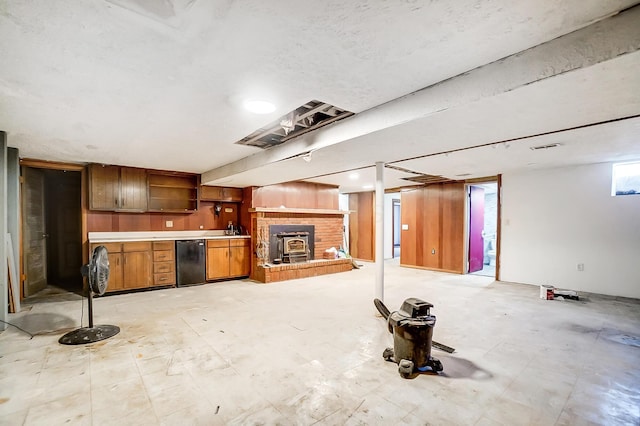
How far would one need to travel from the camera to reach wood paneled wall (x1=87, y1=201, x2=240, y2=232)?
5.51 metres

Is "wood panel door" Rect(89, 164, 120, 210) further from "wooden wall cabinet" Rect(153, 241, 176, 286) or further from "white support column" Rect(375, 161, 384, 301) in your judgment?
"white support column" Rect(375, 161, 384, 301)

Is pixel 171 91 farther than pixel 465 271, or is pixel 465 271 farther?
pixel 465 271

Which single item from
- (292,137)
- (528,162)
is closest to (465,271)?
(528,162)

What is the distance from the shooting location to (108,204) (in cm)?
534

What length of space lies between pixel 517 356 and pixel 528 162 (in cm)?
343

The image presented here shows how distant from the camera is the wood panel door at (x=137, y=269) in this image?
5195 millimetres

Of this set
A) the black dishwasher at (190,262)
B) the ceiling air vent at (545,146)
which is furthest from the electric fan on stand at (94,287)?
the ceiling air vent at (545,146)

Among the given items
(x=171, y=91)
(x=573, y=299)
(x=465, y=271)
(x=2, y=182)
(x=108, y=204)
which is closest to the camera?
(x=171, y=91)

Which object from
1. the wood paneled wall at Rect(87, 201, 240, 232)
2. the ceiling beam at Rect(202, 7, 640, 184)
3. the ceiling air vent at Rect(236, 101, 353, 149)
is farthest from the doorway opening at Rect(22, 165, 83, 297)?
the ceiling beam at Rect(202, 7, 640, 184)

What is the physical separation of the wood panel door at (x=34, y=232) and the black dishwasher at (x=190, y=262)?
7.78ft

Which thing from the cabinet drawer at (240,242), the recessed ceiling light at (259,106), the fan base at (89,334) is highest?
the recessed ceiling light at (259,106)

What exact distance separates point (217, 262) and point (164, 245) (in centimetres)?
109

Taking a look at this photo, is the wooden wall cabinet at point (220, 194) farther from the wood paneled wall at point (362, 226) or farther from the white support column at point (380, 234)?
the white support column at point (380, 234)

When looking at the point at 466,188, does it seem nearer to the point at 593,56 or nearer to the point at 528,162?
the point at 528,162
